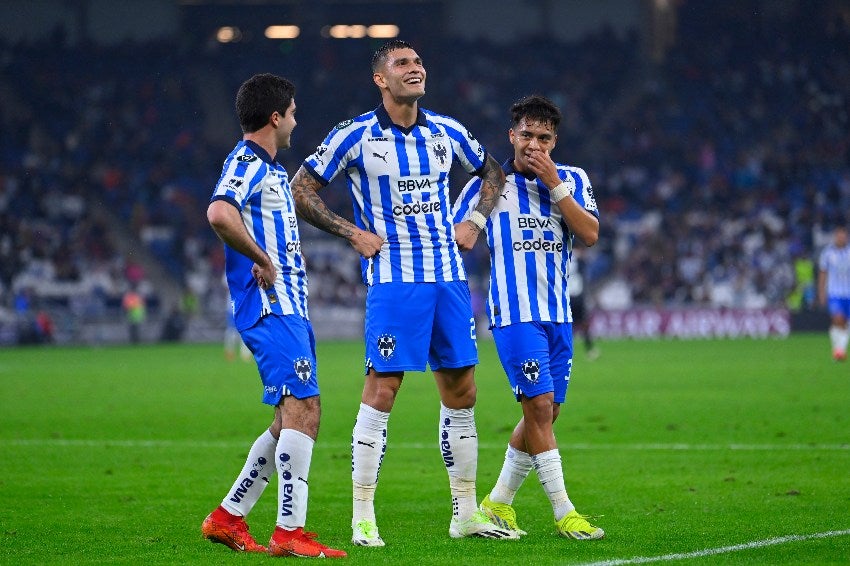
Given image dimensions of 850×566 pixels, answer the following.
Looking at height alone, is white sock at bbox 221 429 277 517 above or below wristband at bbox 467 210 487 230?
below

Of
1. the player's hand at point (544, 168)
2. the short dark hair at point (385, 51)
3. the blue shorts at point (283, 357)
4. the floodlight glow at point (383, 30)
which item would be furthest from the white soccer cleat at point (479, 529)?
the floodlight glow at point (383, 30)

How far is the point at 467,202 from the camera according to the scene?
7.40 m

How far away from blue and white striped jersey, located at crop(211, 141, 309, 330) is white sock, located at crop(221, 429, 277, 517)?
0.66m

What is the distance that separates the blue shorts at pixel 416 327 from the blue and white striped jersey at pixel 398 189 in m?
0.07

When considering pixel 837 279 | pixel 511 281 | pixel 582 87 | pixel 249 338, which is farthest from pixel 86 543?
pixel 582 87

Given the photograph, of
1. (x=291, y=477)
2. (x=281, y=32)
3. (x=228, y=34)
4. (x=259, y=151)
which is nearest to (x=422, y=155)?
(x=259, y=151)

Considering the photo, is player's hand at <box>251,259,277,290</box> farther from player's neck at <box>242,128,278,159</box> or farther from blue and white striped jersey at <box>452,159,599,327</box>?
blue and white striped jersey at <box>452,159,599,327</box>

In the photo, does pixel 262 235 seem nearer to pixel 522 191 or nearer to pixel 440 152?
pixel 440 152

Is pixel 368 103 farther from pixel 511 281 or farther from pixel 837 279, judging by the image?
pixel 511 281

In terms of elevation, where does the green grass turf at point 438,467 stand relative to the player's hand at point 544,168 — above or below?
below

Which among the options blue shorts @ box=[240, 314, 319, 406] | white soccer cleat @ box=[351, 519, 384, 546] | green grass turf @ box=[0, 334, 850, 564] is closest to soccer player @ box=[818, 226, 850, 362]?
green grass turf @ box=[0, 334, 850, 564]

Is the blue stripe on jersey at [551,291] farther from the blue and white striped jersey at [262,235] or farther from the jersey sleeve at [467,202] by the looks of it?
the blue and white striped jersey at [262,235]

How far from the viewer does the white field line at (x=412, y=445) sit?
10.9 m

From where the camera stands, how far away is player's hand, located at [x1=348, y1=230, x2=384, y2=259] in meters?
6.85
